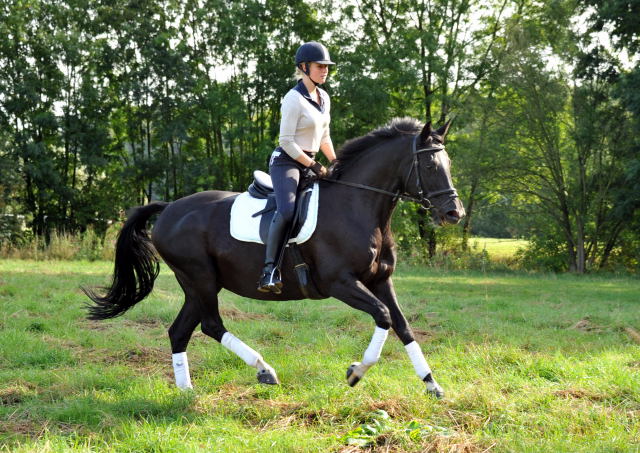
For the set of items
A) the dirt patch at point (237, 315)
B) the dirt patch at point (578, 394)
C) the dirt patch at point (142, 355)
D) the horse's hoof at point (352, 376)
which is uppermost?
the horse's hoof at point (352, 376)

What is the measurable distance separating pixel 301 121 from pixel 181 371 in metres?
2.75

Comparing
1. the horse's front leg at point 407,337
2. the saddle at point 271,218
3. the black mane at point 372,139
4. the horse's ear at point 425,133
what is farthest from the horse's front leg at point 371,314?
the horse's ear at point 425,133

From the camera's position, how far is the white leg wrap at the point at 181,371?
600 centimetres

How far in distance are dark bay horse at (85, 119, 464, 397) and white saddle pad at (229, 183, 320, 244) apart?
0.07 meters

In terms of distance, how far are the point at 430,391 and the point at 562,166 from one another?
23137 mm

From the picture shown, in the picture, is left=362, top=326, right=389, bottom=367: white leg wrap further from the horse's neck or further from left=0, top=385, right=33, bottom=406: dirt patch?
left=0, top=385, right=33, bottom=406: dirt patch

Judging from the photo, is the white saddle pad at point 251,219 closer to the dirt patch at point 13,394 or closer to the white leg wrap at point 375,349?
the white leg wrap at point 375,349

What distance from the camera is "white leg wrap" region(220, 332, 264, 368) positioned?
5.82m

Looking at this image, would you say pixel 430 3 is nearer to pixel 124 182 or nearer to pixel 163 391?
pixel 124 182

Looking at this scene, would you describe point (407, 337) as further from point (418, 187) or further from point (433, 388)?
point (418, 187)

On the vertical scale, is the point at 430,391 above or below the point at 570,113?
below

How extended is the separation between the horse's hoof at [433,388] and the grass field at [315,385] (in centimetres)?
10

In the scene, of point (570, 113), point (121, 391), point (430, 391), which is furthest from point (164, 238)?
point (570, 113)

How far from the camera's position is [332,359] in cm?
688
